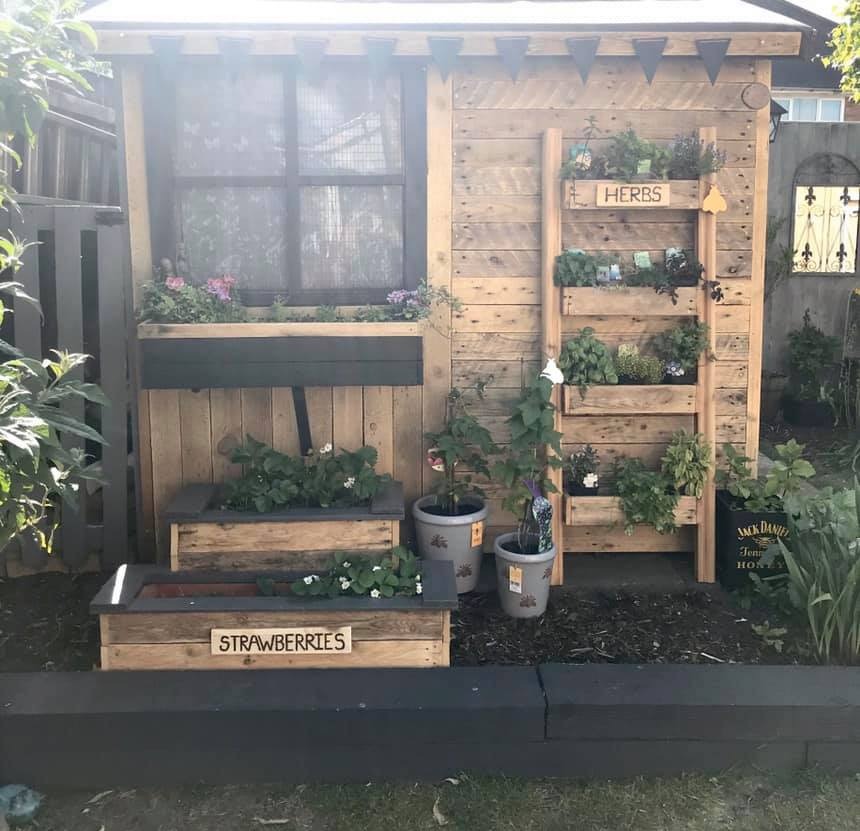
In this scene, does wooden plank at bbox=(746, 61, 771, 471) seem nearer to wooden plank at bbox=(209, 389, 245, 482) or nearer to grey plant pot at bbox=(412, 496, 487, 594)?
grey plant pot at bbox=(412, 496, 487, 594)

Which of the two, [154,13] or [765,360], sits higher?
[154,13]

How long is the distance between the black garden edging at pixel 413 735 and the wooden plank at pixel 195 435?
139 cm

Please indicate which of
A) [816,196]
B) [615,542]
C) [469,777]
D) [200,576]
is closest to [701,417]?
[615,542]

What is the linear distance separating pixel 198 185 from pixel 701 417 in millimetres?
2562

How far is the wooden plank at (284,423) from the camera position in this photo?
4133mm

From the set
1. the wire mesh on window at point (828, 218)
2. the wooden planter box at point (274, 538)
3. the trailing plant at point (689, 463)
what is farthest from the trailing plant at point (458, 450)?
the wire mesh on window at point (828, 218)

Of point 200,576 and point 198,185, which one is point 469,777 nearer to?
point 200,576

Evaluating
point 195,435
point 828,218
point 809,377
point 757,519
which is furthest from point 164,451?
point 828,218

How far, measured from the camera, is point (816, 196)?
7953mm

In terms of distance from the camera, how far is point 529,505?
3947mm

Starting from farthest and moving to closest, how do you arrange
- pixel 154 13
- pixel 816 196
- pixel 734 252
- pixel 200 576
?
pixel 816 196
pixel 734 252
pixel 154 13
pixel 200 576

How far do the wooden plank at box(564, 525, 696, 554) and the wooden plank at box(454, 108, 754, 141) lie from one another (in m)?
1.86

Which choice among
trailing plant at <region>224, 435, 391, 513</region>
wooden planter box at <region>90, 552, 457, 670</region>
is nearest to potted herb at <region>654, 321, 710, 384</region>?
trailing plant at <region>224, 435, 391, 513</region>

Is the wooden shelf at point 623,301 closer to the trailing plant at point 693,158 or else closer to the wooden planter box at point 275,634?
the trailing plant at point 693,158
